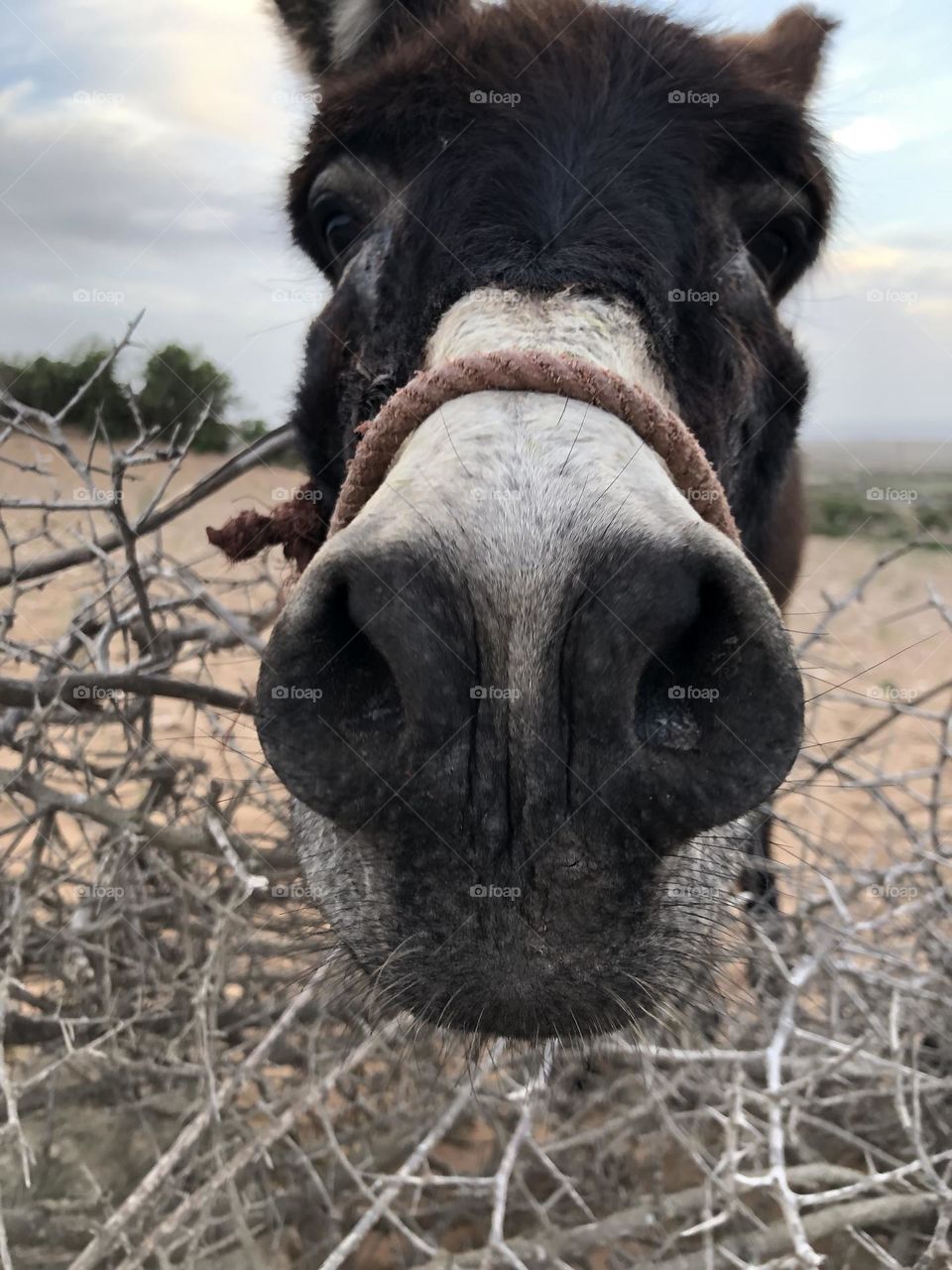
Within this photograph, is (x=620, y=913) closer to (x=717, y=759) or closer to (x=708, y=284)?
(x=717, y=759)

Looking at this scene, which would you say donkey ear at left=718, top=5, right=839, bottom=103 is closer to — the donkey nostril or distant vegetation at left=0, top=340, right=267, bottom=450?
distant vegetation at left=0, top=340, right=267, bottom=450

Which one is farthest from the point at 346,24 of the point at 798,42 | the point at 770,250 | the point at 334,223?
the point at 798,42

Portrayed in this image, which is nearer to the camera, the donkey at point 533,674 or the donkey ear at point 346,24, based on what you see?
the donkey at point 533,674

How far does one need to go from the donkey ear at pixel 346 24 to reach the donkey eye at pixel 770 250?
43.8 inches

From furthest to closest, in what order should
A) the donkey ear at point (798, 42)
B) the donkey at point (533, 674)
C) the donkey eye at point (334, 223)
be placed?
the donkey ear at point (798, 42) < the donkey eye at point (334, 223) < the donkey at point (533, 674)

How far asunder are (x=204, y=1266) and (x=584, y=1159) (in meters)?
1.01

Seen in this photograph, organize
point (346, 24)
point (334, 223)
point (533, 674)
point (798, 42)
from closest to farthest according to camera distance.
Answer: point (533, 674), point (334, 223), point (346, 24), point (798, 42)

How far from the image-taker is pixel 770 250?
220 centimetres

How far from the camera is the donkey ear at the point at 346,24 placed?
8.19ft

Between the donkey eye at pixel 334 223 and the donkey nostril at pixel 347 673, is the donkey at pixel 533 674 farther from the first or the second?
the donkey eye at pixel 334 223

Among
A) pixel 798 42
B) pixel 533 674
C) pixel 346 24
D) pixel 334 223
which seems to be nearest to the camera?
pixel 533 674

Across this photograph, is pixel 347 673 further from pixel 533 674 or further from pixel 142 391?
pixel 142 391

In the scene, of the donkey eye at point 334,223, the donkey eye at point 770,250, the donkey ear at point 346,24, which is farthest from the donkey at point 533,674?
the donkey ear at point 346,24

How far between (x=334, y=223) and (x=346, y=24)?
0.91 meters
